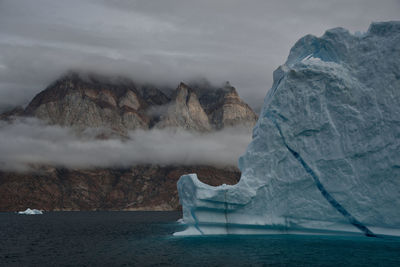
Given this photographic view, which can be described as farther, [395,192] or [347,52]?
[347,52]

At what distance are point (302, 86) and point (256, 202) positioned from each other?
31.1 feet

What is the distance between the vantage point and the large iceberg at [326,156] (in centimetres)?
2966

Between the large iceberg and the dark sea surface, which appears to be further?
the large iceberg

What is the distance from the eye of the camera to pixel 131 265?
22.7 m

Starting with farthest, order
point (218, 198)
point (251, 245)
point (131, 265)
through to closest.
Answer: point (218, 198), point (251, 245), point (131, 265)

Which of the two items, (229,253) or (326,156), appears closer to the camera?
(229,253)

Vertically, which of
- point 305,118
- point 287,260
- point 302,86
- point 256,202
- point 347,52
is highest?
point 347,52

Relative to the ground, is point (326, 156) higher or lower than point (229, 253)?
higher

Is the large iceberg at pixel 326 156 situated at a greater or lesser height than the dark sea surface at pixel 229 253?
greater

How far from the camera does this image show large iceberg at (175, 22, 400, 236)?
97.3ft

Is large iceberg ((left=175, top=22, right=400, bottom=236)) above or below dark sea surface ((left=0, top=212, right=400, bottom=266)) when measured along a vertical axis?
above

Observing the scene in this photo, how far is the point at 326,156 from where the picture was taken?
30828mm

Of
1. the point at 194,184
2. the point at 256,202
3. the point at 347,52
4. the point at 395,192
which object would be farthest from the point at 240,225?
the point at 347,52

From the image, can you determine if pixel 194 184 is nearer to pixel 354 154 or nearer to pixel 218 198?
pixel 218 198
